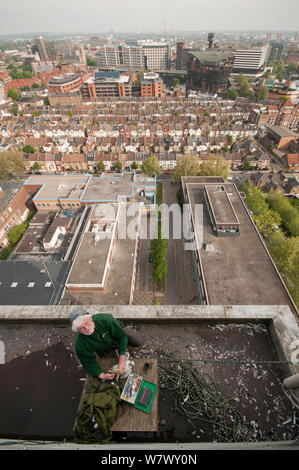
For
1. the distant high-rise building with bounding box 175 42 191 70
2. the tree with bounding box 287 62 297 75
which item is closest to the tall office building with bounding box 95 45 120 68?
the distant high-rise building with bounding box 175 42 191 70

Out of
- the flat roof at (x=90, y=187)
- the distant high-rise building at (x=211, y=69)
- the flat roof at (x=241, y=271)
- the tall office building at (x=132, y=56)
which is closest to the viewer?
the flat roof at (x=241, y=271)

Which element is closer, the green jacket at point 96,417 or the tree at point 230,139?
the green jacket at point 96,417

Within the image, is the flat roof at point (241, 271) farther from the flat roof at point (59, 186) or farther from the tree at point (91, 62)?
the tree at point (91, 62)

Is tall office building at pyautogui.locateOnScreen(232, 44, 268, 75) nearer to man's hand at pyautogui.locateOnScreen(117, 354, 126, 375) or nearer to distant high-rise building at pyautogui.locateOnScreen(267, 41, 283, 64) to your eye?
distant high-rise building at pyautogui.locateOnScreen(267, 41, 283, 64)

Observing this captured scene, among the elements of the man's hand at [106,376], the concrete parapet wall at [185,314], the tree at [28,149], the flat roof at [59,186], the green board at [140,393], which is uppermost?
the man's hand at [106,376]

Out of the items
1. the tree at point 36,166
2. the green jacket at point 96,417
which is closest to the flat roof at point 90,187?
the tree at point 36,166
